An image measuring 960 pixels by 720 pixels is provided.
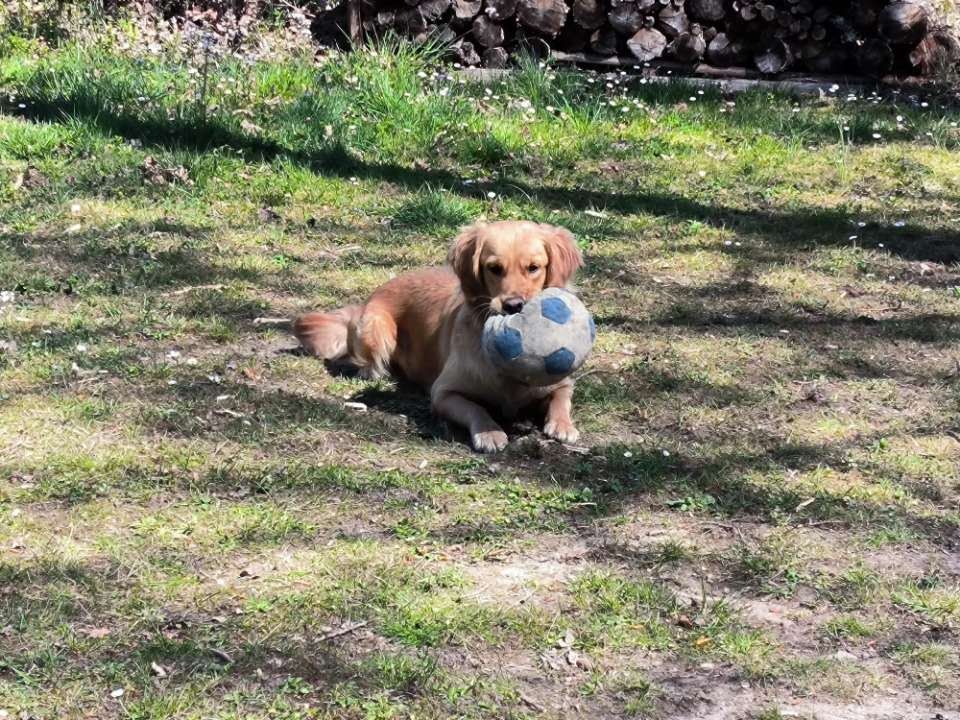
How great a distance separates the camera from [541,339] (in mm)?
4461

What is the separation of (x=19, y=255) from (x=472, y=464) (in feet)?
10.9

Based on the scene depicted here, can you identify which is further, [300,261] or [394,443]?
[300,261]

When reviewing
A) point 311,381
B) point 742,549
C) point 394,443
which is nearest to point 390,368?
point 311,381

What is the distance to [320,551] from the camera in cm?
381

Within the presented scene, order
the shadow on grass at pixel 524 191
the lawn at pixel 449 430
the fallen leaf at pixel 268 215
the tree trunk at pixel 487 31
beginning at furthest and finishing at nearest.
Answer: the tree trunk at pixel 487 31 → the fallen leaf at pixel 268 215 → the shadow on grass at pixel 524 191 → the lawn at pixel 449 430

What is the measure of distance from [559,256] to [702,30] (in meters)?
6.22

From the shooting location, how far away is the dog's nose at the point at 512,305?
15.0 feet

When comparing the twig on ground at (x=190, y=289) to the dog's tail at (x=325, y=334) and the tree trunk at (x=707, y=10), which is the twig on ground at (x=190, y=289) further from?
the tree trunk at (x=707, y=10)

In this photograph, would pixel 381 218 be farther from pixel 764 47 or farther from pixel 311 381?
pixel 764 47

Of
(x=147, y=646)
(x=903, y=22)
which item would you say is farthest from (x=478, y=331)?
(x=903, y=22)

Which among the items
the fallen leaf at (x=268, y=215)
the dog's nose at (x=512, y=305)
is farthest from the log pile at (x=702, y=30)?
the dog's nose at (x=512, y=305)

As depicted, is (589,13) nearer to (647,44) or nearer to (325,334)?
(647,44)

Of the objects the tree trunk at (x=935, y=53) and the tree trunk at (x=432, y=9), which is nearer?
the tree trunk at (x=432, y=9)

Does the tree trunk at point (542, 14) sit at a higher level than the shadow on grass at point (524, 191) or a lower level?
higher
